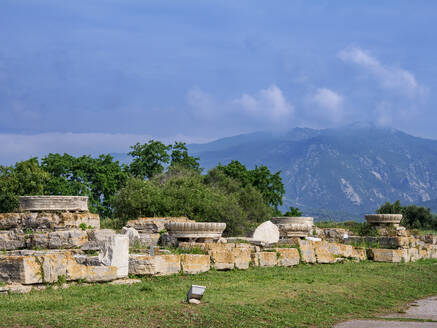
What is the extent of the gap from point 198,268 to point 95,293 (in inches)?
180

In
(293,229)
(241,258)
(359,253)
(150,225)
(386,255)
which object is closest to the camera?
(241,258)

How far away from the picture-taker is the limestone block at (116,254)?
1427cm

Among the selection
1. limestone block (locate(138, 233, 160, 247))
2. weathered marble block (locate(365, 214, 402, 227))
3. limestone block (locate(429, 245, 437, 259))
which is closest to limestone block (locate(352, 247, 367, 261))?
weathered marble block (locate(365, 214, 402, 227))

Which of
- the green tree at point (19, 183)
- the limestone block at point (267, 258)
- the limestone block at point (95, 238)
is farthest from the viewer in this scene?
the green tree at point (19, 183)

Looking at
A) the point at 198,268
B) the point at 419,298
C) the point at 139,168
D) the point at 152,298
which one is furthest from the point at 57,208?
the point at 139,168

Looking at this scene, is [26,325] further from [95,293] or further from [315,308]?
[315,308]

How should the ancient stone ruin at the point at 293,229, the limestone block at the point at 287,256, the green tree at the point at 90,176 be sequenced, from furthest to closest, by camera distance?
the green tree at the point at 90,176
the ancient stone ruin at the point at 293,229
the limestone block at the point at 287,256

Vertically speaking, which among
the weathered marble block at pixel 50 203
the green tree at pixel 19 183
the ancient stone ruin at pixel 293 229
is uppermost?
the green tree at pixel 19 183

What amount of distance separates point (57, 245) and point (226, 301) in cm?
993

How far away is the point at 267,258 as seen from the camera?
64.0 feet

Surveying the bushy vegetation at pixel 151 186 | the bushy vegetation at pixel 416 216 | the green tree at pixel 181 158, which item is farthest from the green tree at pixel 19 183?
the bushy vegetation at pixel 416 216

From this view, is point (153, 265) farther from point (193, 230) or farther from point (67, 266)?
point (193, 230)

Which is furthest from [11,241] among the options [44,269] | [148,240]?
[44,269]

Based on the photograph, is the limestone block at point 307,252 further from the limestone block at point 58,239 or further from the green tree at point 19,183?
the green tree at point 19,183
